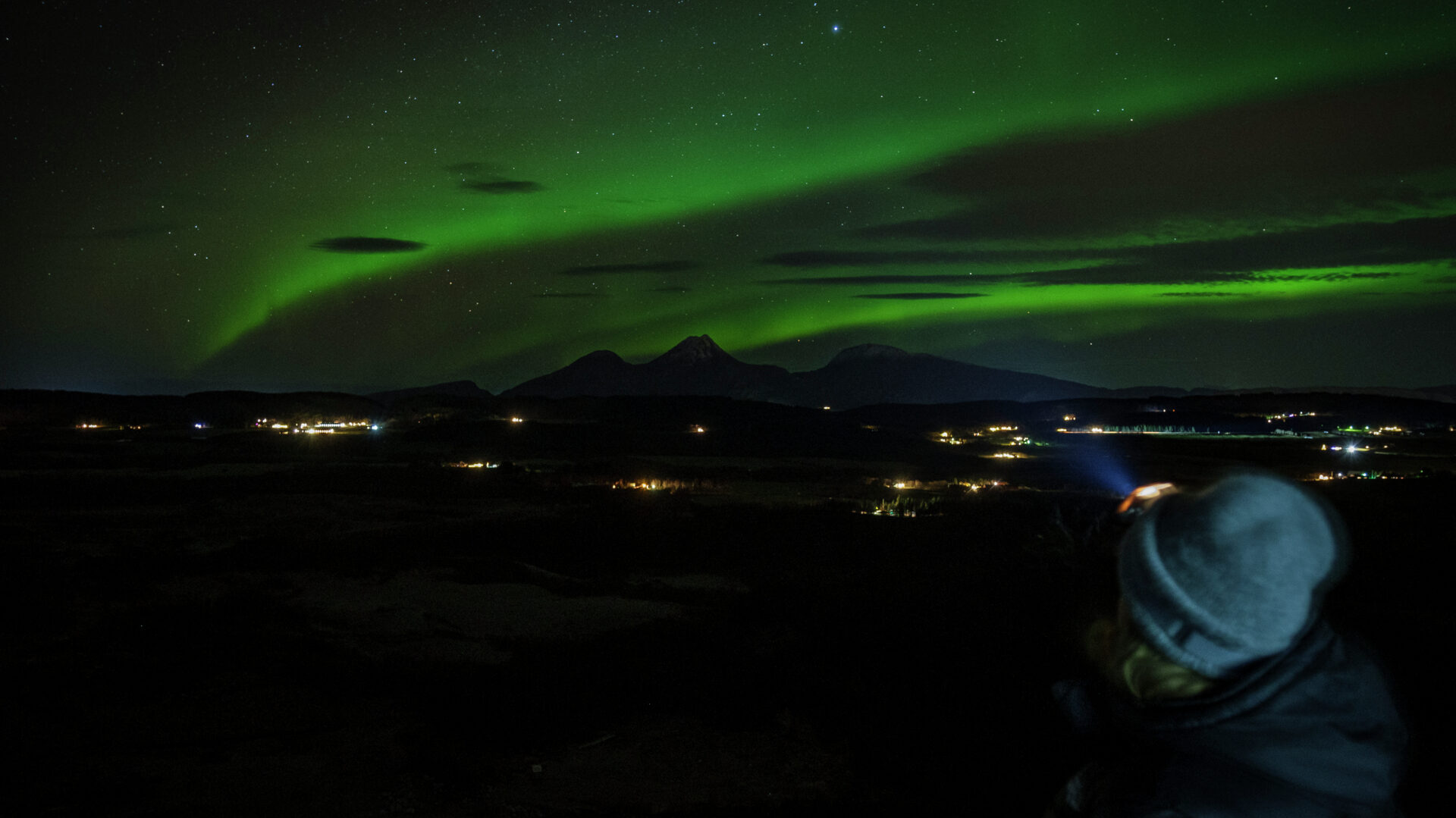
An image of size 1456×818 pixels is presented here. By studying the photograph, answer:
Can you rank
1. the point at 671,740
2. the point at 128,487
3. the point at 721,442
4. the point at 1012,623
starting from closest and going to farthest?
the point at 671,740, the point at 1012,623, the point at 128,487, the point at 721,442

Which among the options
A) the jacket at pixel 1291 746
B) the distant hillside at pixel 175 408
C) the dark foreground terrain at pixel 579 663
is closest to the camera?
the jacket at pixel 1291 746

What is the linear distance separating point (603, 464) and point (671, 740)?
34.5 meters

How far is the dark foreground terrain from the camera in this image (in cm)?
682

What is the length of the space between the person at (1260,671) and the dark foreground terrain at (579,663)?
205 mm

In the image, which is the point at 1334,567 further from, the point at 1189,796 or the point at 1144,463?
the point at 1144,463

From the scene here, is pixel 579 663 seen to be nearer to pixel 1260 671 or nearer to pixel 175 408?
pixel 1260 671

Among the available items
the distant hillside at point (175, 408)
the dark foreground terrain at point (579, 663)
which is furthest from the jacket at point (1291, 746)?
the distant hillside at point (175, 408)

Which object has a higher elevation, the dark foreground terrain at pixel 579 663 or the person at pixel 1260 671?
the person at pixel 1260 671

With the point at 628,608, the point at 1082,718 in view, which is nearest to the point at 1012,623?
the point at 628,608

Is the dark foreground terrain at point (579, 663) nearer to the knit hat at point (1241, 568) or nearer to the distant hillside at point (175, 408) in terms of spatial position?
the knit hat at point (1241, 568)

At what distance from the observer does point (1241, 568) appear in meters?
1.47

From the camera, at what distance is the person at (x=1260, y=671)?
1.46m

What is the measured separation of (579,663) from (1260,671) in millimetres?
9097

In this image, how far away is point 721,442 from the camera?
2522 inches
